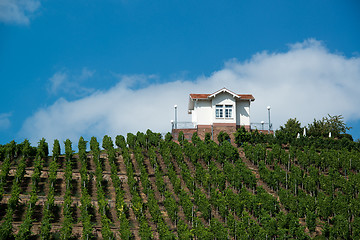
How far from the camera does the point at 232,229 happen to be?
24766mm

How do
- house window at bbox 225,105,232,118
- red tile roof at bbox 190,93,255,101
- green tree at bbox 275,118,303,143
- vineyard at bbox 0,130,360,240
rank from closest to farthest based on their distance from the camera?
1. vineyard at bbox 0,130,360,240
2. green tree at bbox 275,118,303,143
3. house window at bbox 225,105,232,118
4. red tile roof at bbox 190,93,255,101


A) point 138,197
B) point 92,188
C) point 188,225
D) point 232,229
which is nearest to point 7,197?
point 92,188

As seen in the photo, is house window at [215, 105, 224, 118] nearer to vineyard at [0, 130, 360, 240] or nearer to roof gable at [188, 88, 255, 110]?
roof gable at [188, 88, 255, 110]

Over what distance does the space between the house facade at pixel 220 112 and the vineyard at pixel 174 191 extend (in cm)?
563

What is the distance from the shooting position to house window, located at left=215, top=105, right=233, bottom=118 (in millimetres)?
41344

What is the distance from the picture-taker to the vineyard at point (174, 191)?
24391 millimetres

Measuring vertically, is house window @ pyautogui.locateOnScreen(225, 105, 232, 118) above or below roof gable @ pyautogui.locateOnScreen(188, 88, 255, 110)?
below

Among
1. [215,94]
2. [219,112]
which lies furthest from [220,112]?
[215,94]

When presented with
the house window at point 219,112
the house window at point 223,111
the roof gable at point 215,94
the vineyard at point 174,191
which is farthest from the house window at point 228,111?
the vineyard at point 174,191

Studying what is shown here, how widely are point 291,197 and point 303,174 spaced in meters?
3.84

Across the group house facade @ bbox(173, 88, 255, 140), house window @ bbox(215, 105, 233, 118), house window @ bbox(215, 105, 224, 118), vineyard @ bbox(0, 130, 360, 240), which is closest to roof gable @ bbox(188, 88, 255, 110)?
house facade @ bbox(173, 88, 255, 140)

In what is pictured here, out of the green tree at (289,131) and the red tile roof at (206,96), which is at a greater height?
the red tile roof at (206,96)

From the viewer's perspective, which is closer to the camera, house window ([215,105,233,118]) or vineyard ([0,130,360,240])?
vineyard ([0,130,360,240])

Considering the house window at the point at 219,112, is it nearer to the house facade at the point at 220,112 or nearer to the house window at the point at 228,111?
the house facade at the point at 220,112
